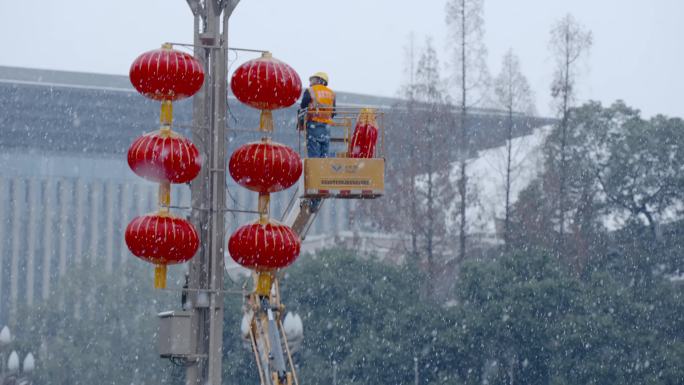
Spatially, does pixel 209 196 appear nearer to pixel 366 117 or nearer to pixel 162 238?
pixel 162 238

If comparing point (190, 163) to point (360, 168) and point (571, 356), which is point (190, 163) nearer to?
point (360, 168)

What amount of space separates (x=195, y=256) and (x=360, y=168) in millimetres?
3510

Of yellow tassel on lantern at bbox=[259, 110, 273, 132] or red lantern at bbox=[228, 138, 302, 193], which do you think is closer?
red lantern at bbox=[228, 138, 302, 193]

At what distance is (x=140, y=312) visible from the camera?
40.7 metres

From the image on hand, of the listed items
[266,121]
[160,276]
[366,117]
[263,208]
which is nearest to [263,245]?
[263,208]

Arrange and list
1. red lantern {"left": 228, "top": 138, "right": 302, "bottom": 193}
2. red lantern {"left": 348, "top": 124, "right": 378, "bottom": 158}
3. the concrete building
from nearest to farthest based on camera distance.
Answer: red lantern {"left": 228, "top": 138, "right": 302, "bottom": 193}
red lantern {"left": 348, "top": 124, "right": 378, "bottom": 158}
the concrete building

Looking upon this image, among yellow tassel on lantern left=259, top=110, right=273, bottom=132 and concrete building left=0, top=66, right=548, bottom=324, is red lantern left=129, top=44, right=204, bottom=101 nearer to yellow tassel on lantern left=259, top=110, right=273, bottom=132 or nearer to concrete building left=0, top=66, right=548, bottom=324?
yellow tassel on lantern left=259, top=110, right=273, bottom=132

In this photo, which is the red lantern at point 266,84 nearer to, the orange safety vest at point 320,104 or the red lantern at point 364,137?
the red lantern at point 364,137

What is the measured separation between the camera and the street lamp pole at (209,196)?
7.52 meters

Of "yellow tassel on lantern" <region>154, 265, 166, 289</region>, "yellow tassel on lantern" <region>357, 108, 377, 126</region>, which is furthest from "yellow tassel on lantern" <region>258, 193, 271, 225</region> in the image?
"yellow tassel on lantern" <region>357, 108, 377, 126</region>

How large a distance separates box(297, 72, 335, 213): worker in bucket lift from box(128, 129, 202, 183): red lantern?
432cm

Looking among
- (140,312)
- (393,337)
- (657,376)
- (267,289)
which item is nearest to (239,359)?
(393,337)

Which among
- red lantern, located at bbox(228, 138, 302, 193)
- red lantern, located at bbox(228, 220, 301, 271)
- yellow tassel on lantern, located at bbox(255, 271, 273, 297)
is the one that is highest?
red lantern, located at bbox(228, 138, 302, 193)

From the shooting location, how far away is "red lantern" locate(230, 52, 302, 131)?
779 centimetres
